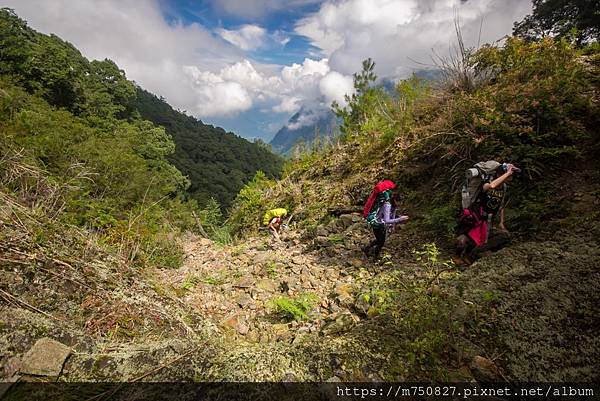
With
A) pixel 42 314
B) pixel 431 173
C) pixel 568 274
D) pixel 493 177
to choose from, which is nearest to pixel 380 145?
pixel 431 173

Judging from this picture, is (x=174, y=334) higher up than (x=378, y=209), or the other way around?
(x=378, y=209)

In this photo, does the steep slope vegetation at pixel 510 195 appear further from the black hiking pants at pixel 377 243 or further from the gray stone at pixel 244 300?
the gray stone at pixel 244 300

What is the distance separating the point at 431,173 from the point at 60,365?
6.24m

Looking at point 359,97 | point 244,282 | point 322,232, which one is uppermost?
point 359,97

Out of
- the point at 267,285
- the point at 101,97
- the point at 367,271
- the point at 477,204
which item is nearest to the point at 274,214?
the point at 267,285

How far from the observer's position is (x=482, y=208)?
3949 mm

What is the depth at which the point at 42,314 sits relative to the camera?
2176 millimetres

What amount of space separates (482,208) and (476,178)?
436mm

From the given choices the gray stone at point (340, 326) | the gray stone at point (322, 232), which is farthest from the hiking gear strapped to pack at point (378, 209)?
the gray stone at point (340, 326)

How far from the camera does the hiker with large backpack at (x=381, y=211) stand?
469 centimetres

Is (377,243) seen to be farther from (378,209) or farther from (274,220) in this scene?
(274,220)

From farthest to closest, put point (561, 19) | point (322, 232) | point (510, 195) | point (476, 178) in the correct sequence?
point (561, 19), point (322, 232), point (510, 195), point (476, 178)

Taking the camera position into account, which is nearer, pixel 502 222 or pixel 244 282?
pixel 502 222

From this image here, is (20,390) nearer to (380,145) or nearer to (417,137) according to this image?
(417,137)
